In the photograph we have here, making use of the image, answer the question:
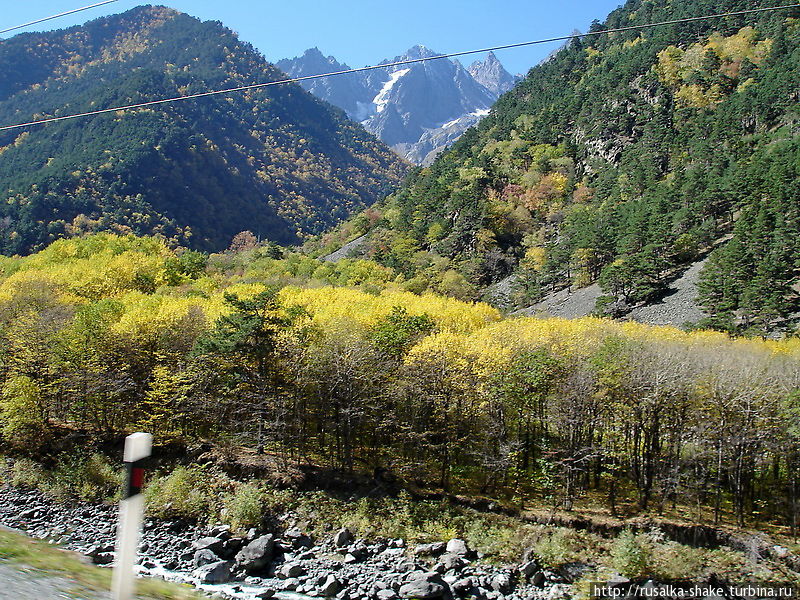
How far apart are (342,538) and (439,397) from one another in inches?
285

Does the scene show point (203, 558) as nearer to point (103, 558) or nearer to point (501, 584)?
point (103, 558)

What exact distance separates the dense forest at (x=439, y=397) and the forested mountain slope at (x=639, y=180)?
20.3 metres

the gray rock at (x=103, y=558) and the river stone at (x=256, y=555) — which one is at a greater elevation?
the gray rock at (x=103, y=558)

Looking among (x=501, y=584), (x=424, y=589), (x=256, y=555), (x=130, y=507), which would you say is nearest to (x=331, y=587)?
(x=424, y=589)

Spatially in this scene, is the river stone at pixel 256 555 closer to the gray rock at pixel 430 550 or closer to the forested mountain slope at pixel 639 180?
the gray rock at pixel 430 550

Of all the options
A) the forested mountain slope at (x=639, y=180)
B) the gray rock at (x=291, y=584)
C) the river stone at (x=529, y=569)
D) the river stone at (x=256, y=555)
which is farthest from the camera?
the forested mountain slope at (x=639, y=180)

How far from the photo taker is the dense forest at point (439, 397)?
857 inches

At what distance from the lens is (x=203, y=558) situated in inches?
706

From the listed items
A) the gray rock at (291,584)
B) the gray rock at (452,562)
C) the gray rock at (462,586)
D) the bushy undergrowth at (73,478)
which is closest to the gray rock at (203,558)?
the gray rock at (291,584)

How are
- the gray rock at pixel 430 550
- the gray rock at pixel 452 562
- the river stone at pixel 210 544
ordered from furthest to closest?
1. the gray rock at pixel 430 550
2. the river stone at pixel 210 544
3. the gray rock at pixel 452 562

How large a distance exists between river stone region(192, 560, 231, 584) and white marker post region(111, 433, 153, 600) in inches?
516

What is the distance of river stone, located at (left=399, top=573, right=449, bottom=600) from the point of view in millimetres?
15562

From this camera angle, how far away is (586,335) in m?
26.9

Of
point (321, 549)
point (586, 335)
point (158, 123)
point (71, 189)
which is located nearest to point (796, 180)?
point (586, 335)
